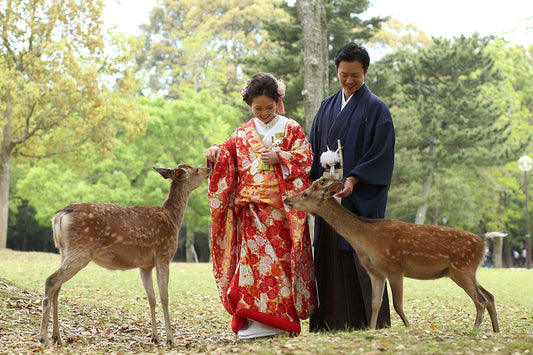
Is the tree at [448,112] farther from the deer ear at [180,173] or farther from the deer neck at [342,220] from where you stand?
the deer neck at [342,220]

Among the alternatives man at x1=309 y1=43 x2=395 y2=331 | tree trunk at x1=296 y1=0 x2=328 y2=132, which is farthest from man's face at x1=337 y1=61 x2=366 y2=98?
tree trunk at x1=296 y1=0 x2=328 y2=132

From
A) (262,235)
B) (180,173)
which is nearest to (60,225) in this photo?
(180,173)

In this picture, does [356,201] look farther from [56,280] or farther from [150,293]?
[56,280]

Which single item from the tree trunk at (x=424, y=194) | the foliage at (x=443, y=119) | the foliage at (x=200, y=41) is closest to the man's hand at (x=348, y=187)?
the foliage at (x=443, y=119)

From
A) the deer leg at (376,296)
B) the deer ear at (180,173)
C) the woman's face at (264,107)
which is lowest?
the deer leg at (376,296)

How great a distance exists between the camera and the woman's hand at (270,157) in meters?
5.32

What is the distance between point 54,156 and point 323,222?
1819cm

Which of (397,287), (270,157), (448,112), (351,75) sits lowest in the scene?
(397,287)

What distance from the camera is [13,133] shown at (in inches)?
799

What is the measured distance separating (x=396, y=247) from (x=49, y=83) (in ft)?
56.5

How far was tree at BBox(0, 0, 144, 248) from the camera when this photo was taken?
19188 millimetres

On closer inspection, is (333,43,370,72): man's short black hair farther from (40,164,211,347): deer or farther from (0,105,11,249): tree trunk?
(0,105,11,249): tree trunk

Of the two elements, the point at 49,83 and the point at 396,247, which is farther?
the point at 49,83

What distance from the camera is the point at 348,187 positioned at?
5.23 meters
